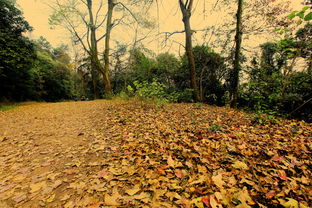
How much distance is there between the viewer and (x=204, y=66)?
7.89 meters

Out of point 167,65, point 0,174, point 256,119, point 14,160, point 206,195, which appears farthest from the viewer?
point 167,65

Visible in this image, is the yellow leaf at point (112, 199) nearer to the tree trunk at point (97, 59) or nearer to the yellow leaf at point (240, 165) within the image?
the yellow leaf at point (240, 165)

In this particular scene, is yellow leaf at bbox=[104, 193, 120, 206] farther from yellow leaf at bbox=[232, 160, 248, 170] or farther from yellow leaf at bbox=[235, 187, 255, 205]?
yellow leaf at bbox=[232, 160, 248, 170]

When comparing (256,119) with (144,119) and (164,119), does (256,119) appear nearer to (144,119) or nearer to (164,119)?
(164,119)

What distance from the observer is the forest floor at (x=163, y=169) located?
3.68 ft

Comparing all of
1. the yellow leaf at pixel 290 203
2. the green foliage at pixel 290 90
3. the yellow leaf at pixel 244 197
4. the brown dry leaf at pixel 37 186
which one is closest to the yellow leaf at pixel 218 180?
the yellow leaf at pixel 244 197

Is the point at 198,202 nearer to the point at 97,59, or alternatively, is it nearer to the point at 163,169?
the point at 163,169

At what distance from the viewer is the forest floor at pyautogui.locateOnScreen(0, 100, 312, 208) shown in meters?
1.12

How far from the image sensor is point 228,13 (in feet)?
20.0

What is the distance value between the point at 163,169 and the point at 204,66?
25.3 ft

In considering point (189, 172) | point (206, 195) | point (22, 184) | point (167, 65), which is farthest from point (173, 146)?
point (167, 65)

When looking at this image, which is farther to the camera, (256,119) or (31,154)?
(256,119)

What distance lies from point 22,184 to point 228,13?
8.60 metres

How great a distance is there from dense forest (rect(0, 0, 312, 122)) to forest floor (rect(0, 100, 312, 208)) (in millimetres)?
1503
